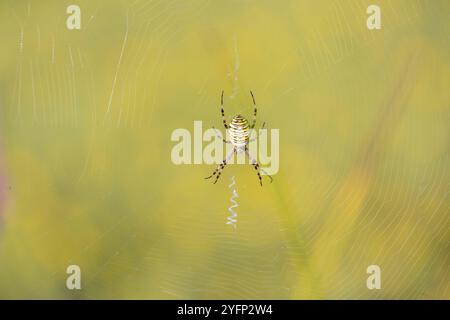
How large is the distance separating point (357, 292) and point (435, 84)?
216 cm

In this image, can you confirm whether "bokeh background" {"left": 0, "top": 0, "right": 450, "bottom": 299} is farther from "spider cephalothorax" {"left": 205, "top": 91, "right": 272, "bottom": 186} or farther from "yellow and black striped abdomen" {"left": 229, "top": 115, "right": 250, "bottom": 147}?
"yellow and black striped abdomen" {"left": 229, "top": 115, "right": 250, "bottom": 147}

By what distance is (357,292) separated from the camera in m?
5.90

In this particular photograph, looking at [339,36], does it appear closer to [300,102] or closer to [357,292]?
[300,102]

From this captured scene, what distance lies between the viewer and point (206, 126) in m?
5.76

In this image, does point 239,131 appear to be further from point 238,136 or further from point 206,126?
point 206,126

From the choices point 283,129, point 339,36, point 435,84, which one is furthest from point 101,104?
point 435,84

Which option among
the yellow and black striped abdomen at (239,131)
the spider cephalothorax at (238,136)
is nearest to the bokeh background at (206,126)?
the spider cephalothorax at (238,136)

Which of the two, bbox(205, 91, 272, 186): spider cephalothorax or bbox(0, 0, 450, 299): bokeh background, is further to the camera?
bbox(0, 0, 450, 299): bokeh background

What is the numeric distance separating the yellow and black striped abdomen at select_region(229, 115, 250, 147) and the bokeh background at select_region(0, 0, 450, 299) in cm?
24

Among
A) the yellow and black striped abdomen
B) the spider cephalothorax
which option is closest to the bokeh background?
the spider cephalothorax

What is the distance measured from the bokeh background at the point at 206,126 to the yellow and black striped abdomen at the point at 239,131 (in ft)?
0.79

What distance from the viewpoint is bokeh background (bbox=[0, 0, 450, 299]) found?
5645 millimetres

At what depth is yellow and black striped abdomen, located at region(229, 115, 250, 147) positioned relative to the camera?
548 centimetres

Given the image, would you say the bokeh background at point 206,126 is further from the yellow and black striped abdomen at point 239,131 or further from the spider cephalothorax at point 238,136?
the yellow and black striped abdomen at point 239,131
